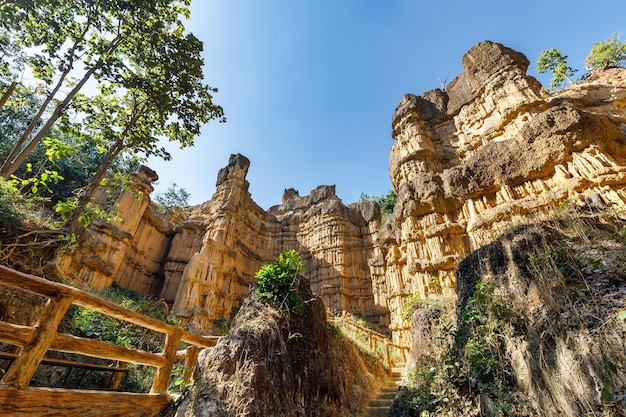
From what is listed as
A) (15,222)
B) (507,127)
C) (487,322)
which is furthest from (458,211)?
(15,222)

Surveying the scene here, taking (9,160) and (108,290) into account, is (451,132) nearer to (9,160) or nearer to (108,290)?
(9,160)

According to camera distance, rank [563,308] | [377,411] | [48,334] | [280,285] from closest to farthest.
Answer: [48,334] < [563,308] < [280,285] < [377,411]

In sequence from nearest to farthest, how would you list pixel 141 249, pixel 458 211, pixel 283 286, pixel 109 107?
1. pixel 283 286
2. pixel 109 107
3. pixel 458 211
4. pixel 141 249

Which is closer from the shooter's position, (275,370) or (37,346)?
(37,346)

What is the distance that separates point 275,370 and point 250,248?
2294 centimetres

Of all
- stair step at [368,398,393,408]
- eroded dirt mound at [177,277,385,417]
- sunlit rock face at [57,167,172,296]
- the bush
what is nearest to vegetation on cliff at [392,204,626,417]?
eroded dirt mound at [177,277,385,417]

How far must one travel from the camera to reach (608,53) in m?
24.0

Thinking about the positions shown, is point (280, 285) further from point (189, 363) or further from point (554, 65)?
point (554, 65)

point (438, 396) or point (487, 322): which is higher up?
point (487, 322)

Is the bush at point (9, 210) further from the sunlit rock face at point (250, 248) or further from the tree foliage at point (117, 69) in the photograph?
the sunlit rock face at point (250, 248)

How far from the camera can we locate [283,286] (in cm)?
639

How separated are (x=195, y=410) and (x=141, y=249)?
922 inches

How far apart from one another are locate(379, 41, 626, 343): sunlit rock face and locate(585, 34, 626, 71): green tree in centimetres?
714

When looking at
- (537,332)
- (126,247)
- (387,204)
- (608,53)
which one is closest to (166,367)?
(537,332)
